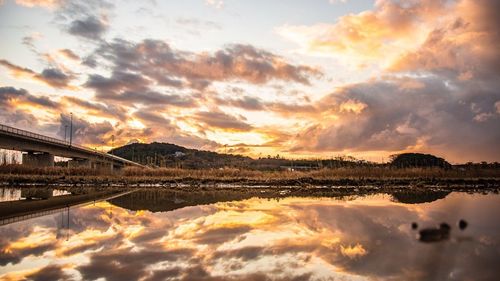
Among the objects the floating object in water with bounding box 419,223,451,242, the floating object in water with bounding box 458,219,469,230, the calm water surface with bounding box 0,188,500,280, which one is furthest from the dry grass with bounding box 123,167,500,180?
the floating object in water with bounding box 419,223,451,242

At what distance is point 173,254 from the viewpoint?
895 cm

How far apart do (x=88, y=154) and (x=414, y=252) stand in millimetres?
103057

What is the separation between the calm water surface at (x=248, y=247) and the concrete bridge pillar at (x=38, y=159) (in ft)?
220

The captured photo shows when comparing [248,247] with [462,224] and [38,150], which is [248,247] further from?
[38,150]

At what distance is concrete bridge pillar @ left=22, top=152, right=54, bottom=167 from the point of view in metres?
74.5

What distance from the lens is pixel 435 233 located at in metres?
11.6

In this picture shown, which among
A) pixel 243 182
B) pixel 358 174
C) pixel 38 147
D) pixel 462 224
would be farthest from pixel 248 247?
pixel 38 147

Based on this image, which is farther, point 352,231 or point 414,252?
point 352,231

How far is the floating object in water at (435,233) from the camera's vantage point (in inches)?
420

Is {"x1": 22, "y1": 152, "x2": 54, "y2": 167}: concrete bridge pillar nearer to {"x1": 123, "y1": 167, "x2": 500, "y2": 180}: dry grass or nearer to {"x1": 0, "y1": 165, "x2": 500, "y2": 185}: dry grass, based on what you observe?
{"x1": 0, "y1": 165, "x2": 500, "y2": 185}: dry grass

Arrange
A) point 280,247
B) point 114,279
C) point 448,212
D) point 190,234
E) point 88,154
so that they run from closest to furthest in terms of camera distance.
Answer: point 114,279, point 280,247, point 190,234, point 448,212, point 88,154

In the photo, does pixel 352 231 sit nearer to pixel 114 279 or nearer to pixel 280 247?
pixel 280 247

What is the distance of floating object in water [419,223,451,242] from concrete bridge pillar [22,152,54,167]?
75.5 m

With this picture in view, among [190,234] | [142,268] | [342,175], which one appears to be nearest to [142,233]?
[190,234]
